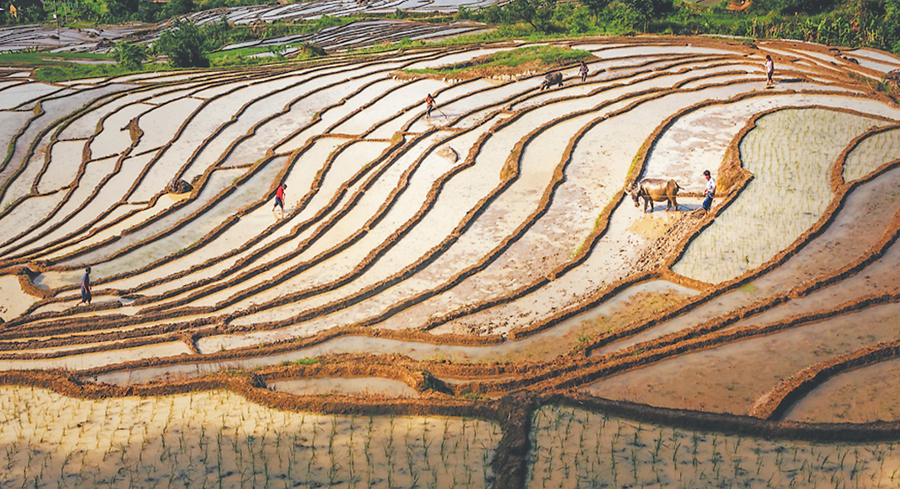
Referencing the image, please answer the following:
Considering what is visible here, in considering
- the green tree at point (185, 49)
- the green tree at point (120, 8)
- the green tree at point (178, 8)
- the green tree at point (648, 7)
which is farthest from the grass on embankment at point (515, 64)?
the green tree at point (120, 8)

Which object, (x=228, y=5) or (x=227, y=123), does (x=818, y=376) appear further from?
(x=228, y=5)

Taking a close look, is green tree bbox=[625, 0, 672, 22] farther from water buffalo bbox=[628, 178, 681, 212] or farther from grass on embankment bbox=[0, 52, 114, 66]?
grass on embankment bbox=[0, 52, 114, 66]

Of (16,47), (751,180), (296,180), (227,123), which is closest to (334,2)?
(16,47)

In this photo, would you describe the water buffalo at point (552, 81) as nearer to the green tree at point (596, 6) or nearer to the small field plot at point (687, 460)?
the green tree at point (596, 6)

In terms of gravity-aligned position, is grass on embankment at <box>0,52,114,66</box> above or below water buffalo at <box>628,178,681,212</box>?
below

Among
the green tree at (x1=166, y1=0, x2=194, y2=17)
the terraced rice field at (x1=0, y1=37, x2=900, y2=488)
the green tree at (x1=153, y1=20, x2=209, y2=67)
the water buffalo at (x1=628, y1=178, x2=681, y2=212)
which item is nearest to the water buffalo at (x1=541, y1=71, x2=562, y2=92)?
the terraced rice field at (x1=0, y1=37, x2=900, y2=488)

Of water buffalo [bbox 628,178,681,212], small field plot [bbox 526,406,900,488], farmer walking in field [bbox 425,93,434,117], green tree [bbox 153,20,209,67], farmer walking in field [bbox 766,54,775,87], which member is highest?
farmer walking in field [bbox 766,54,775,87]

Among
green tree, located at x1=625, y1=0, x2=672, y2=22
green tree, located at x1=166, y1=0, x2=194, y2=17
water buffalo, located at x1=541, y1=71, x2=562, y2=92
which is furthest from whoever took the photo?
green tree, located at x1=166, y1=0, x2=194, y2=17

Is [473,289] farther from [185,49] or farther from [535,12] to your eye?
[535,12]
